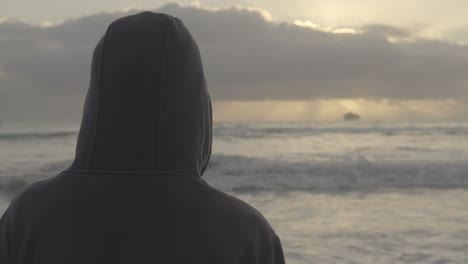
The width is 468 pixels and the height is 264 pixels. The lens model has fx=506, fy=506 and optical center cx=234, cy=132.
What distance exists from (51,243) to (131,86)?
347 mm

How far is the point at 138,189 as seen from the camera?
0.96 meters

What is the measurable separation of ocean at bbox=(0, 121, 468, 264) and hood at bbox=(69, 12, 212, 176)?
441 centimetres

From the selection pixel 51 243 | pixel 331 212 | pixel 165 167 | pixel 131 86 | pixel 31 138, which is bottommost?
pixel 31 138

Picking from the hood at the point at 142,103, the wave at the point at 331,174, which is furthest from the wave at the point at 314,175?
the hood at the point at 142,103

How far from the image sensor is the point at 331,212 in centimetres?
778

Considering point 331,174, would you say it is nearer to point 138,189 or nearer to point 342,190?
point 342,190

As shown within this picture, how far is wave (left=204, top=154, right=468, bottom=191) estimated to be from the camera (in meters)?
11.8

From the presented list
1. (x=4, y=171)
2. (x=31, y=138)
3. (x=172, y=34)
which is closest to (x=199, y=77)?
(x=172, y=34)

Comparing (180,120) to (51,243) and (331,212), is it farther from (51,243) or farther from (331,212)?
(331,212)

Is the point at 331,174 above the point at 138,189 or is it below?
below

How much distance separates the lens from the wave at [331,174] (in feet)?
38.8

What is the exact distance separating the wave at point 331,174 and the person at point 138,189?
33.5ft

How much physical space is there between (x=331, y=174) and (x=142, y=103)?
41.8ft

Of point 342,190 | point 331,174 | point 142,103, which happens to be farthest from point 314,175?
point 142,103
